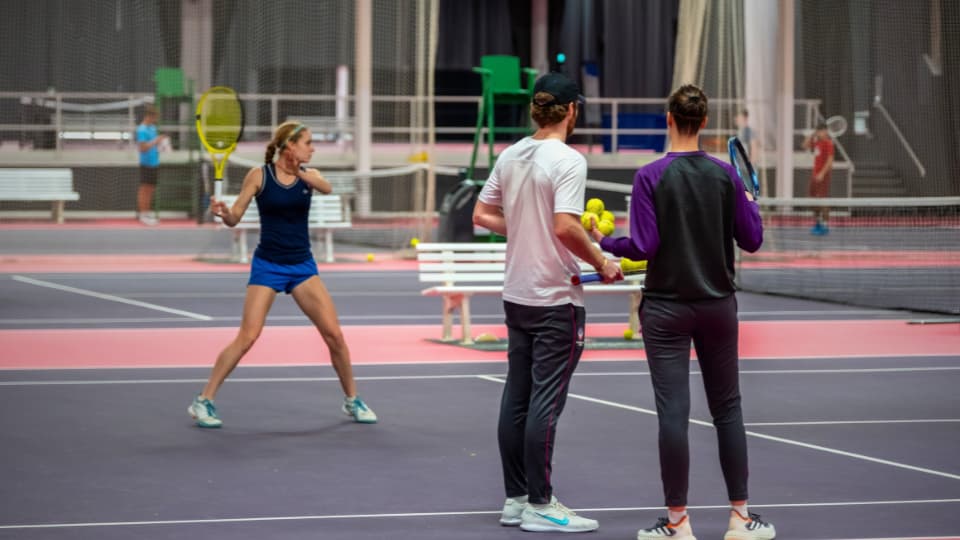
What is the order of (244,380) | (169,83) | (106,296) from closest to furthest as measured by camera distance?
(244,380), (106,296), (169,83)

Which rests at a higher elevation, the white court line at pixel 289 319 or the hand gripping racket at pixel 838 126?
the hand gripping racket at pixel 838 126

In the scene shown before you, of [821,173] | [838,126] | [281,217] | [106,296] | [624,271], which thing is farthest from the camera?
[838,126]

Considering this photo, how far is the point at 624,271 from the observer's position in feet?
22.6

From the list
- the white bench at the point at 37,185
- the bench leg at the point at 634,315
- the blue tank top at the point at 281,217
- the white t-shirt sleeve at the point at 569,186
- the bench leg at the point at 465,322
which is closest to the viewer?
the white t-shirt sleeve at the point at 569,186

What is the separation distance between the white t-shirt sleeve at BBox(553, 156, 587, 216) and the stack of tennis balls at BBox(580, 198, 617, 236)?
0.12 meters

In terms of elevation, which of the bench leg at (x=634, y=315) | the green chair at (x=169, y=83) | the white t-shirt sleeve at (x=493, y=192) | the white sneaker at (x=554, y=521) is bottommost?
the white sneaker at (x=554, y=521)

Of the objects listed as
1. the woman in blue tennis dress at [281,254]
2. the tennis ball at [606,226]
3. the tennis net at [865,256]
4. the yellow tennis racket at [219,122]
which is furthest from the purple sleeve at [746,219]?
the tennis net at [865,256]

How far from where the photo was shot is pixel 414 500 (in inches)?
277

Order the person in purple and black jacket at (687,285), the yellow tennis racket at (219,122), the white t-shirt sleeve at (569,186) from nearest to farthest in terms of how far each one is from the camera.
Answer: the person in purple and black jacket at (687,285) < the white t-shirt sleeve at (569,186) < the yellow tennis racket at (219,122)

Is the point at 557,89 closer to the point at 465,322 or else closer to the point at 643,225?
the point at 643,225

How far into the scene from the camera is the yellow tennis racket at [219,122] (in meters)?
10.3

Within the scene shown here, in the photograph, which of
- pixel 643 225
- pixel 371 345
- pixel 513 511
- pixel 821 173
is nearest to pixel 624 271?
pixel 643 225

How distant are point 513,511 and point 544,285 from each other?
94cm

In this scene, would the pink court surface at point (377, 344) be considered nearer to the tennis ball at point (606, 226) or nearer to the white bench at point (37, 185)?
the tennis ball at point (606, 226)
